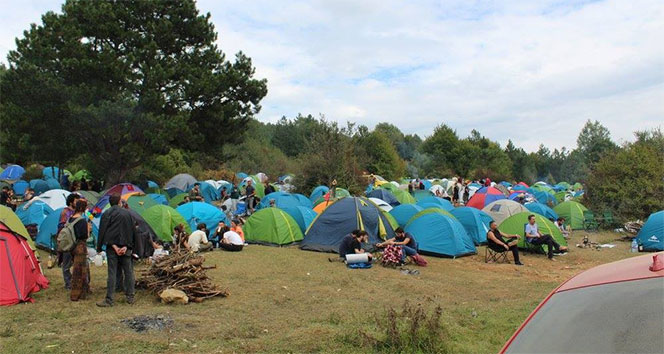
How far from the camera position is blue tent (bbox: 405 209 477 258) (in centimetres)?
1360

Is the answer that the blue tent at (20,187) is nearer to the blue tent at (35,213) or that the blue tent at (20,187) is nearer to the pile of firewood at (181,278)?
the blue tent at (35,213)

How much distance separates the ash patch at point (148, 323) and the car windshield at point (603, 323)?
4.97 m

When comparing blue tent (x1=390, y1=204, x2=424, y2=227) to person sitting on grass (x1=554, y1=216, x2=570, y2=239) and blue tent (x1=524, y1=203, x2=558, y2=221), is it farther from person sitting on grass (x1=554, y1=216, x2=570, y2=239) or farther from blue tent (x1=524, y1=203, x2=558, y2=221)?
person sitting on grass (x1=554, y1=216, x2=570, y2=239)

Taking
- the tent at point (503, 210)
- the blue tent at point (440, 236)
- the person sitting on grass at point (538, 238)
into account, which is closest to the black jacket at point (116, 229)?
the blue tent at point (440, 236)

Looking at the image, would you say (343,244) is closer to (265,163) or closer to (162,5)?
(162,5)

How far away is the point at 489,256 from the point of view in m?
13.9

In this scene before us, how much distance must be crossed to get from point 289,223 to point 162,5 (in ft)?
37.5

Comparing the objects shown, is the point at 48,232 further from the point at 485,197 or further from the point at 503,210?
the point at 485,197

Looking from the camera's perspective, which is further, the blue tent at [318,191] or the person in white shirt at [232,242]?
the blue tent at [318,191]

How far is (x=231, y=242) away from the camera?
13.4m

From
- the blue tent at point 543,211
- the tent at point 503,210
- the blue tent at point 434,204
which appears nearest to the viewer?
the tent at point 503,210

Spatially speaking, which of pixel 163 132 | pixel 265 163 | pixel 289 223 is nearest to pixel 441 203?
pixel 289 223

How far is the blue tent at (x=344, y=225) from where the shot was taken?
13836mm

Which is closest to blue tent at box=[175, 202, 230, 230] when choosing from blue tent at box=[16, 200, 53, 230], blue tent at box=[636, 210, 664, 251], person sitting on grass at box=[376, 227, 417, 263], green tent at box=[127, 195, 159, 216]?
green tent at box=[127, 195, 159, 216]
